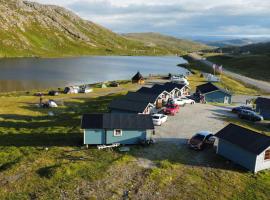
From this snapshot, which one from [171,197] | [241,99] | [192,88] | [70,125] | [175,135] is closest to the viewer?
[171,197]

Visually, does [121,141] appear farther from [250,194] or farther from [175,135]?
[250,194]

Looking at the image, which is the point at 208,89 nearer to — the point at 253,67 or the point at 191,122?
the point at 191,122

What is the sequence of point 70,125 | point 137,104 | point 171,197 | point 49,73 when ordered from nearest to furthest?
1. point 171,197
2. point 70,125
3. point 137,104
4. point 49,73

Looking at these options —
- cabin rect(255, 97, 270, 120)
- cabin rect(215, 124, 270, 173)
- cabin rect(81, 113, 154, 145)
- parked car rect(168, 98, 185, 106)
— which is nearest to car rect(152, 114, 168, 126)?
cabin rect(81, 113, 154, 145)

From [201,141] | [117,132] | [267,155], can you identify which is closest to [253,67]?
[201,141]

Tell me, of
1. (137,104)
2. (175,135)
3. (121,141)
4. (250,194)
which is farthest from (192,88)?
(250,194)

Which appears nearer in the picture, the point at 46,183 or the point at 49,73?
the point at 46,183
